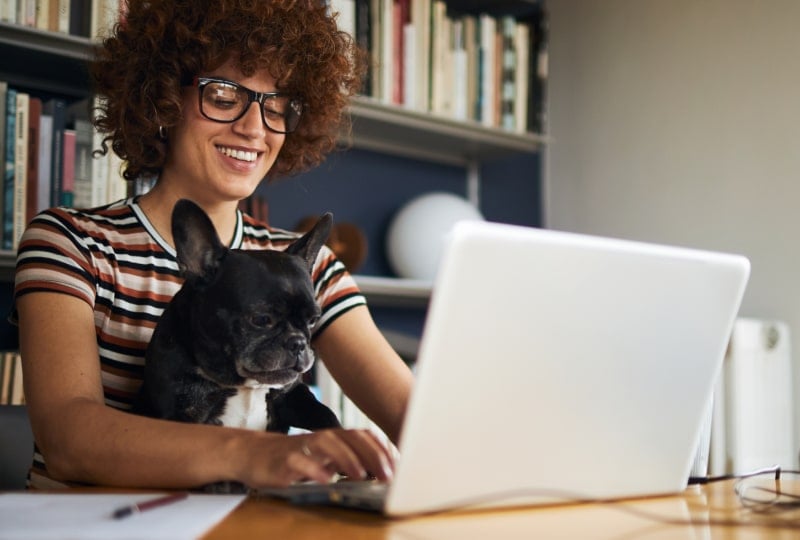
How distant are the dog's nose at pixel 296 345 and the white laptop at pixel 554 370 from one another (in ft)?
0.78

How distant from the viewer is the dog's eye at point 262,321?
1.08 m

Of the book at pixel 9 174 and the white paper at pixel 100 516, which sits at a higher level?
the book at pixel 9 174

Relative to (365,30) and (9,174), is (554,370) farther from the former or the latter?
(365,30)

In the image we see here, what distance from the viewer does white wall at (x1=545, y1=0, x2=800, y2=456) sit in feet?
7.77

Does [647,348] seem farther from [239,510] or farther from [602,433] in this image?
[239,510]

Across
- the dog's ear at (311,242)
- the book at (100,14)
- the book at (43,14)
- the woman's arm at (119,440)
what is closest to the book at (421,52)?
the book at (100,14)

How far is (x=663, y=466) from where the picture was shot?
0.91 meters

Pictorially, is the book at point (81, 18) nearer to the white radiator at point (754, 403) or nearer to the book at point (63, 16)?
the book at point (63, 16)

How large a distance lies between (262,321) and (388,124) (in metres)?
1.42

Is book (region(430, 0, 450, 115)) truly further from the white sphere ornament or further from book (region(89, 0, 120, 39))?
A: book (region(89, 0, 120, 39))

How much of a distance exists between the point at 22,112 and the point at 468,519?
1.47 m

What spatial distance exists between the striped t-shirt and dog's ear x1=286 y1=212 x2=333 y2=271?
260 mm

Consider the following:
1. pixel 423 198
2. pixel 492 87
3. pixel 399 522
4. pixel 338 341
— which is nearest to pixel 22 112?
pixel 338 341

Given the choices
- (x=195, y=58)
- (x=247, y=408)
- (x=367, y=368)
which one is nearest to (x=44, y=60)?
(x=195, y=58)
